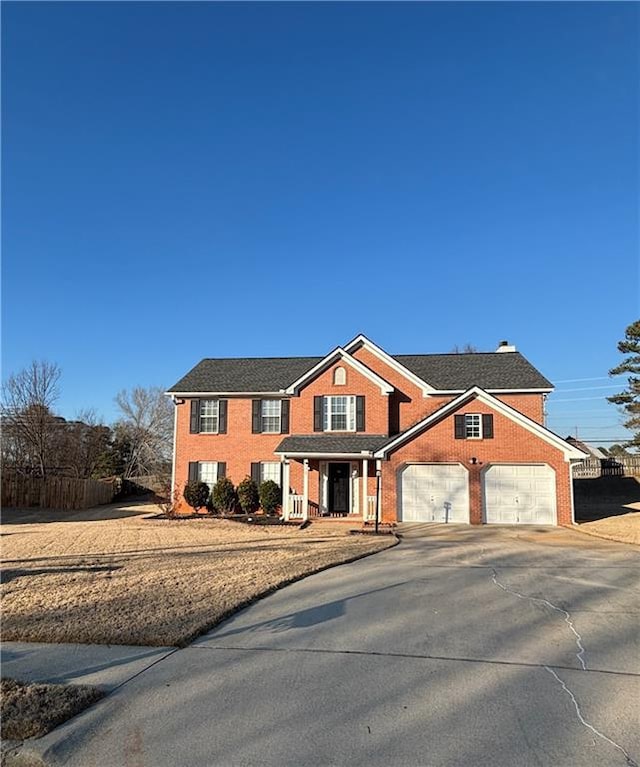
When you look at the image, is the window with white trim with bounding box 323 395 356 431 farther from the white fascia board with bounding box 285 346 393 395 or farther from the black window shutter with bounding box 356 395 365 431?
the white fascia board with bounding box 285 346 393 395

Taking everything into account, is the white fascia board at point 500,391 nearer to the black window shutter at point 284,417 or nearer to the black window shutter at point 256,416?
the black window shutter at point 284,417

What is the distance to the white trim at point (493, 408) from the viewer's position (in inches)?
826

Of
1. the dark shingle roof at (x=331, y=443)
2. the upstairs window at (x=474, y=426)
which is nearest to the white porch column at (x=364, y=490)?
the dark shingle roof at (x=331, y=443)

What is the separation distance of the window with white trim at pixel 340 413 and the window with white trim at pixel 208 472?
5392 mm

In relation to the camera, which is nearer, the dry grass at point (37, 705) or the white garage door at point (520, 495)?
the dry grass at point (37, 705)

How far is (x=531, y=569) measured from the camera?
1165cm

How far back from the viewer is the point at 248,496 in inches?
974

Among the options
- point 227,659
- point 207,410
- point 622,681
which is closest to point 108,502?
point 207,410

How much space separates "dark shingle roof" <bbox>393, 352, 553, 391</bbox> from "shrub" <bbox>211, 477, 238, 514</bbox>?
9.89m

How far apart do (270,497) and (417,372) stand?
8.94 meters

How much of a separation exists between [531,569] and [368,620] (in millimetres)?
5386

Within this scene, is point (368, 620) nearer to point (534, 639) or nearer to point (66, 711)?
point (534, 639)

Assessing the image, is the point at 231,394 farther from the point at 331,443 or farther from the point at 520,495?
the point at 520,495

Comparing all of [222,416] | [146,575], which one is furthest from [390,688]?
[222,416]
